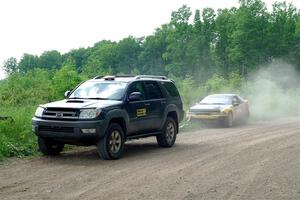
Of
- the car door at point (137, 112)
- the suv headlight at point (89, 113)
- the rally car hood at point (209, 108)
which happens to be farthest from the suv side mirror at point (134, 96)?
the rally car hood at point (209, 108)

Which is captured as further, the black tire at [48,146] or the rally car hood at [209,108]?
the rally car hood at [209,108]

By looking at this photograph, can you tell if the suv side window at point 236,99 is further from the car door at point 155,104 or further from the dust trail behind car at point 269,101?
the car door at point 155,104

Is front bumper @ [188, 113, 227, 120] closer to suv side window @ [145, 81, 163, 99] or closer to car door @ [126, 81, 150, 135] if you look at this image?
suv side window @ [145, 81, 163, 99]

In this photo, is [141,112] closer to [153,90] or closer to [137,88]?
[137,88]

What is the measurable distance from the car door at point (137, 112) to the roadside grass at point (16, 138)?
2500 mm

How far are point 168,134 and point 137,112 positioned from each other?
1.85m

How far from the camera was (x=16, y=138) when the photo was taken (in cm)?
1192

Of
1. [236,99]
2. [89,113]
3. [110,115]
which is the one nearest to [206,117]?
[236,99]

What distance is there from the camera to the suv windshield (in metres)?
11.5

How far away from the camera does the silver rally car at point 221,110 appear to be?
2064cm

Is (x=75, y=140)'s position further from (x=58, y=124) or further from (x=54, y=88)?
(x=54, y=88)

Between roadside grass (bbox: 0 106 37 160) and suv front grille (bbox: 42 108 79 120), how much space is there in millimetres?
1174

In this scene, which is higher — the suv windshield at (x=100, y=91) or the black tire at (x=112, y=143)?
the suv windshield at (x=100, y=91)

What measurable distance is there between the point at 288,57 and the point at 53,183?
70.3 meters
